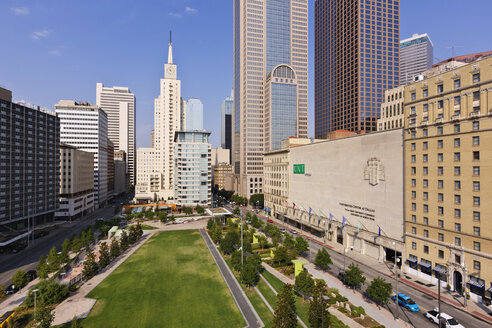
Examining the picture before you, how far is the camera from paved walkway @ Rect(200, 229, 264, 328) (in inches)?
1483

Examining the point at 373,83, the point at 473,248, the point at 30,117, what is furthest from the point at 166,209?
the point at 373,83

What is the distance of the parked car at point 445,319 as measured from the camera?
117 feet

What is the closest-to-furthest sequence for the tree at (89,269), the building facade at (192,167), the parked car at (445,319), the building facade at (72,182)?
the parked car at (445,319), the tree at (89,269), the building facade at (72,182), the building facade at (192,167)

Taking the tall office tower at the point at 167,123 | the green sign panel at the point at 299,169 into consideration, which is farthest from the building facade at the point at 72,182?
the green sign panel at the point at 299,169

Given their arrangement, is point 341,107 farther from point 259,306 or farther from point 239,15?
point 259,306

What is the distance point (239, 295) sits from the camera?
Result: 45.8m

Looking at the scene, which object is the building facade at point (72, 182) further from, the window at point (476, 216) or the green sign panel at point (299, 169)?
the window at point (476, 216)

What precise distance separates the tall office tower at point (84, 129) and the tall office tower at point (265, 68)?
87.9 metres

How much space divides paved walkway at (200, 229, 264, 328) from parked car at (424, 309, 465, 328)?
80.4 ft

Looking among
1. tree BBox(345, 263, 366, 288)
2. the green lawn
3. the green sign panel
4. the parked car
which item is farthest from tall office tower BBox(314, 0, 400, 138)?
the green lawn

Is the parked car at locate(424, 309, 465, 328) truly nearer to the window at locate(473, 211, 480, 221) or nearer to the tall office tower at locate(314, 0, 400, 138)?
the window at locate(473, 211, 480, 221)

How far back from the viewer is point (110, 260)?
64.8 meters

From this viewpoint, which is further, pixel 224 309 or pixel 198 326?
pixel 224 309

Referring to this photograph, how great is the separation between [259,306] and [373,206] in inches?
1587
